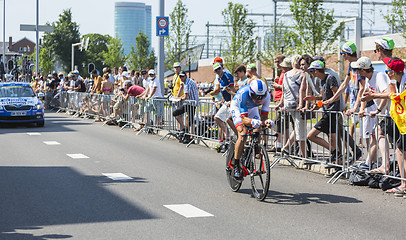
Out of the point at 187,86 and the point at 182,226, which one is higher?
the point at 187,86

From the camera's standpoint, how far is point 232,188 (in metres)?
Answer: 8.52

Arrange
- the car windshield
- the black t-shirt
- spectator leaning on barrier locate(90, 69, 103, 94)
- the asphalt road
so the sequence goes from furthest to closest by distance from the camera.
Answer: spectator leaning on barrier locate(90, 69, 103, 94) → the car windshield → the black t-shirt → the asphalt road

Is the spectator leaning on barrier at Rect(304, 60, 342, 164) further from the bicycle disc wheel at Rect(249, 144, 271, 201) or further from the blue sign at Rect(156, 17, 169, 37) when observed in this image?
the blue sign at Rect(156, 17, 169, 37)

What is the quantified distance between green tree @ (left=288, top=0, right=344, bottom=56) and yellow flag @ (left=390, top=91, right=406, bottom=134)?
19.8m

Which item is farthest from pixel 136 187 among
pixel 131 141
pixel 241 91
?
pixel 131 141

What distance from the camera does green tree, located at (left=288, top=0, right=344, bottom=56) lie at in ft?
91.3

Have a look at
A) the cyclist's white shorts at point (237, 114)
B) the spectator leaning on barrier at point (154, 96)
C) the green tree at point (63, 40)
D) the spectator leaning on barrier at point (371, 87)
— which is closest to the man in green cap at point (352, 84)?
the spectator leaning on barrier at point (371, 87)

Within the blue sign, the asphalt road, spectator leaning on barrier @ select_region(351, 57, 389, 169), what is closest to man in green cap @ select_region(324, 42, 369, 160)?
spectator leaning on barrier @ select_region(351, 57, 389, 169)

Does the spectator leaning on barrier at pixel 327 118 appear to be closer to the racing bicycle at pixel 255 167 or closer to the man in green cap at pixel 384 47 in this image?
the man in green cap at pixel 384 47

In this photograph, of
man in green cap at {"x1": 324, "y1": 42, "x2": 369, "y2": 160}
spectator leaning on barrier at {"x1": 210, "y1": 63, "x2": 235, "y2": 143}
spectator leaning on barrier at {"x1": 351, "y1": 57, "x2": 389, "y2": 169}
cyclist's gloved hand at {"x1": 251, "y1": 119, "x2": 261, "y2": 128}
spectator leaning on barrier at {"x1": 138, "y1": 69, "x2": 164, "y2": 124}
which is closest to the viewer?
cyclist's gloved hand at {"x1": 251, "y1": 119, "x2": 261, "y2": 128}

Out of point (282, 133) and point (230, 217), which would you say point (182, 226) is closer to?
point (230, 217)

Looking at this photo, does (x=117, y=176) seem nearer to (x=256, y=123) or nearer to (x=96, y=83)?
(x=256, y=123)

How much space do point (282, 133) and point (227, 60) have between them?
107 feet

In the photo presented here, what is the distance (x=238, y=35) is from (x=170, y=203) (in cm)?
3540
